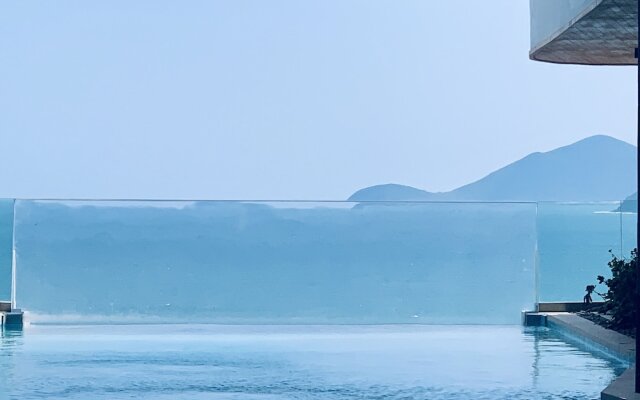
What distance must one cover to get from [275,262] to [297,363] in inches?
97.4

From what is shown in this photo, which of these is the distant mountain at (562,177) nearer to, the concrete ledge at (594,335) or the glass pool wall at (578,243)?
the glass pool wall at (578,243)

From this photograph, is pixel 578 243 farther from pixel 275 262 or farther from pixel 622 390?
pixel 622 390

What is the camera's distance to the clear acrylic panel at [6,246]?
10.6 meters

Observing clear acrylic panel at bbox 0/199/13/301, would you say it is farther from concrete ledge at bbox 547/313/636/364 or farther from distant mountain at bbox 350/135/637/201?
distant mountain at bbox 350/135/637/201

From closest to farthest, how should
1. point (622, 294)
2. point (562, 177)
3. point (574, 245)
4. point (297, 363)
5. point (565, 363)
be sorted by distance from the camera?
point (565, 363) < point (297, 363) < point (622, 294) < point (574, 245) < point (562, 177)

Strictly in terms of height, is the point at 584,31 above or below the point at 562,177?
below

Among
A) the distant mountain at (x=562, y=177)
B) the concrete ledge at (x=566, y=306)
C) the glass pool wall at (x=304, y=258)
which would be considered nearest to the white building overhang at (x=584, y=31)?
the glass pool wall at (x=304, y=258)

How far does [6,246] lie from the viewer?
10.7 metres

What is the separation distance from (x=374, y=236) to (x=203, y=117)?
39.4 m

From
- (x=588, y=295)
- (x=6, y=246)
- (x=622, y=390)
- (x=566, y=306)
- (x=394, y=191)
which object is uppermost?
(x=394, y=191)

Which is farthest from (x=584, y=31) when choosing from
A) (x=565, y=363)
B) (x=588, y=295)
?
(x=588, y=295)

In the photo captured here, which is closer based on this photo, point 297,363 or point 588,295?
point 297,363

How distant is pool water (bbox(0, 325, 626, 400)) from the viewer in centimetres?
729

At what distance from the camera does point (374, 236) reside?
1101cm
